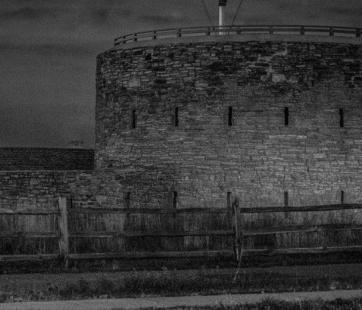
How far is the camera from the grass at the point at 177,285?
36.1 ft

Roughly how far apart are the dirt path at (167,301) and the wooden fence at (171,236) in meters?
3.69

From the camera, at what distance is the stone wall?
35.4 metres

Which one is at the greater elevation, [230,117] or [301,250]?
[230,117]

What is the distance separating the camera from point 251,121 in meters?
25.5

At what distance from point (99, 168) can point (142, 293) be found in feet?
57.3

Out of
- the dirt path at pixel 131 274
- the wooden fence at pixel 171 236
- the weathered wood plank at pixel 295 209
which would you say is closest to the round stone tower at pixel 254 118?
the wooden fence at pixel 171 236

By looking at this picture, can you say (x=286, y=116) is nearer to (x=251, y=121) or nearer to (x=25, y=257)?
(x=251, y=121)

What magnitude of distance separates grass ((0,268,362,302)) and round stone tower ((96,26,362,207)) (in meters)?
12.6

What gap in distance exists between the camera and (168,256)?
1429cm

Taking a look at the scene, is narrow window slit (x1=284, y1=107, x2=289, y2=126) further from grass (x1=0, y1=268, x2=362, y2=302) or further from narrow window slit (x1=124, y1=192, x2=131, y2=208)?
grass (x1=0, y1=268, x2=362, y2=302)

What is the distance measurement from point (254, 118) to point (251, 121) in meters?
0.13

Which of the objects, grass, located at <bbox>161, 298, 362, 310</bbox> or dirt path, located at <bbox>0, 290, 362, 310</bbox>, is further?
dirt path, located at <bbox>0, 290, 362, 310</bbox>

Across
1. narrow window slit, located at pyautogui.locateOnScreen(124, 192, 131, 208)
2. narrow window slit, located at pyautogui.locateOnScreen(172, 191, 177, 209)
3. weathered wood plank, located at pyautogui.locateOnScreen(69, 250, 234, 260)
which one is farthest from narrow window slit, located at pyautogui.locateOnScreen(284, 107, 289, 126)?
weathered wood plank, located at pyautogui.locateOnScreen(69, 250, 234, 260)

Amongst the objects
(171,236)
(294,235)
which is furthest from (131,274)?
(294,235)
